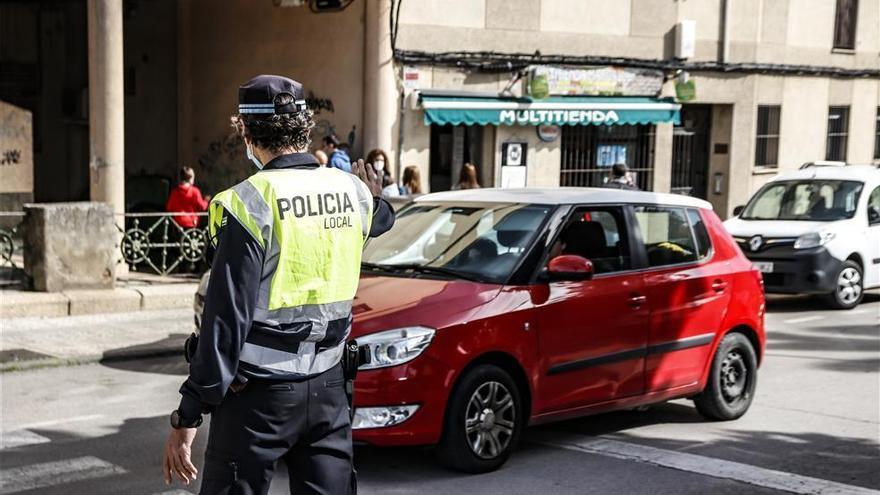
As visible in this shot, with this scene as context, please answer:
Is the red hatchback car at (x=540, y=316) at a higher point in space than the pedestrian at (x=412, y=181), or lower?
lower

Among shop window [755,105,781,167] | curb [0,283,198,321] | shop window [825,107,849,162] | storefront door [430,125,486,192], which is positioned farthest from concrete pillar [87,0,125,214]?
shop window [825,107,849,162]

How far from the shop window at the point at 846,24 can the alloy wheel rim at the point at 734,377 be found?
17.6 metres

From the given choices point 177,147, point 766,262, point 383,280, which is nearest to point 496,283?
point 383,280

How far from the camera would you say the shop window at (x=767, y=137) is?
23.0 m

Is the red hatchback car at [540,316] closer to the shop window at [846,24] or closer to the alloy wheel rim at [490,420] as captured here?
the alloy wheel rim at [490,420]

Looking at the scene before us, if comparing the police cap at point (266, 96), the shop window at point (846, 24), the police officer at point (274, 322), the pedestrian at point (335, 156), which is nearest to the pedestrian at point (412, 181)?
the pedestrian at point (335, 156)

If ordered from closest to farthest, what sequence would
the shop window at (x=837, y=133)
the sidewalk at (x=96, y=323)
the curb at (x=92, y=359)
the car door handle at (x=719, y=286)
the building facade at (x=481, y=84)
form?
1. the car door handle at (x=719, y=286)
2. the curb at (x=92, y=359)
3. the sidewalk at (x=96, y=323)
4. the building facade at (x=481, y=84)
5. the shop window at (x=837, y=133)

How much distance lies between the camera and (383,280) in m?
7.25

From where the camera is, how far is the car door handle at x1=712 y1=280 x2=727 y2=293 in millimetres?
8156

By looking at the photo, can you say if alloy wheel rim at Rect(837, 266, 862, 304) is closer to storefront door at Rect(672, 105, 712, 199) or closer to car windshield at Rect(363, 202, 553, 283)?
storefront door at Rect(672, 105, 712, 199)

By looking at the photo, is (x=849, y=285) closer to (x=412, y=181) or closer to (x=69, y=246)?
(x=412, y=181)

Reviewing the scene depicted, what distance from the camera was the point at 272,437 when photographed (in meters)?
3.70

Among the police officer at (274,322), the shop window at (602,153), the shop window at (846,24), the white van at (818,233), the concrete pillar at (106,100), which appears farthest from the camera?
the shop window at (846,24)

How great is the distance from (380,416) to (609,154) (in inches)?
581
